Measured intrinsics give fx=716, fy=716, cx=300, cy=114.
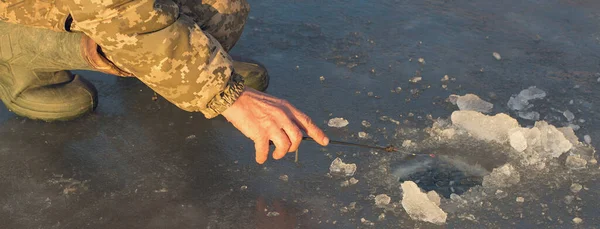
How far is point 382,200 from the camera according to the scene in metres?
2.57

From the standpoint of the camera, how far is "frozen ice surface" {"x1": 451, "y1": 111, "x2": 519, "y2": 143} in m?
2.91

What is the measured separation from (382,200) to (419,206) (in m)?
0.15

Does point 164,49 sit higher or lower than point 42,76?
higher

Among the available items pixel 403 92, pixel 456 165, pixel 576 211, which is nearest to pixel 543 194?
pixel 576 211

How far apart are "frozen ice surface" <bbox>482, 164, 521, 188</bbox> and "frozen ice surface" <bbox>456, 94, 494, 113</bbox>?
1.46ft

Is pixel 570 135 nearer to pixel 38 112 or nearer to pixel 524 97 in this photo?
pixel 524 97


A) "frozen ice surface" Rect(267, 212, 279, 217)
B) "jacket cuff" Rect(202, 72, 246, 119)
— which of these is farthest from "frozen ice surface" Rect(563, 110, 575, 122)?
"jacket cuff" Rect(202, 72, 246, 119)

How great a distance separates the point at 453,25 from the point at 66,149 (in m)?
2.13

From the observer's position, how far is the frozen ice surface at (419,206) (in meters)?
2.46

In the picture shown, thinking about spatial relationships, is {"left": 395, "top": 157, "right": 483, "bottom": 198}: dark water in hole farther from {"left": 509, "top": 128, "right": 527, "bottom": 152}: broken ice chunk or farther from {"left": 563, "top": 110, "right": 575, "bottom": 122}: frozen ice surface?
{"left": 563, "top": 110, "right": 575, "bottom": 122}: frozen ice surface

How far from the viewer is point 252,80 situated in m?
3.15

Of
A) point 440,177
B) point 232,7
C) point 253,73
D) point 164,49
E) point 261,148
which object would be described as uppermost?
point 164,49

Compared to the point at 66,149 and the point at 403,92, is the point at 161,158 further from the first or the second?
the point at 403,92

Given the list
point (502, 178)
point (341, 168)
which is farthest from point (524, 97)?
point (341, 168)
